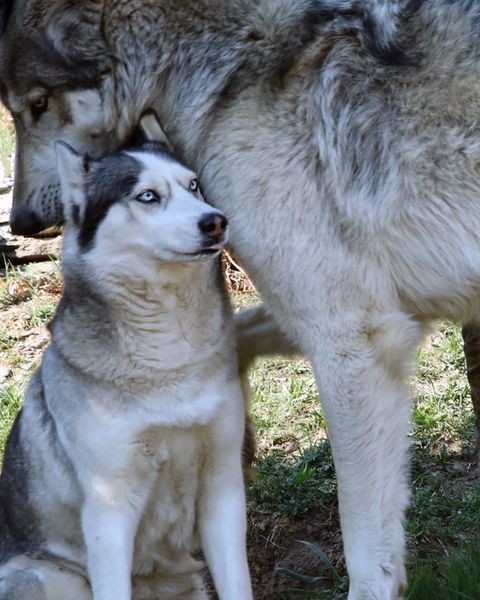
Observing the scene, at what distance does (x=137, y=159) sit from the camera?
3887 millimetres

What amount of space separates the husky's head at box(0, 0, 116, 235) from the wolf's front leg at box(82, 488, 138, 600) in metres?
1.15

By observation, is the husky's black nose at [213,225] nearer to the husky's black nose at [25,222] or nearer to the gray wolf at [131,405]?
the gray wolf at [131,405]

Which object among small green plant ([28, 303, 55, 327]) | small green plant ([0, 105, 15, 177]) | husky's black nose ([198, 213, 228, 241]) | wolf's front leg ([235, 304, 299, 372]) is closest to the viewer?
husky's black nose ([198, 213, 228, 241])

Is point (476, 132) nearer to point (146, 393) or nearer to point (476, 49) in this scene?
point (476, 49)

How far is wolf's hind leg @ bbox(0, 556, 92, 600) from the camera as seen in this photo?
4031mm

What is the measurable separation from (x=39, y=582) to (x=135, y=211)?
1408 mm

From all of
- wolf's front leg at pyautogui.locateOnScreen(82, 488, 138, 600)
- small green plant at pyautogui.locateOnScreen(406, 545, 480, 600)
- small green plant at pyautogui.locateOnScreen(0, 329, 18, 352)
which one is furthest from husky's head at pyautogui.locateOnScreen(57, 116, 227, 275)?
small green plant at pyautogui.locateOnScreen(0, 329, 18, 352)

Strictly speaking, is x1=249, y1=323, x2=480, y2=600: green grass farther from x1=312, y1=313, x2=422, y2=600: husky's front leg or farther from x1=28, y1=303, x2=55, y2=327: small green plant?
x1=28, y1=303, x2=55, y2=327: small green plant

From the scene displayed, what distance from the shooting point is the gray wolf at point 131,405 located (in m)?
3.81

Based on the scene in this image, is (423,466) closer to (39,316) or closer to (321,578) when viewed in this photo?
(321,578)

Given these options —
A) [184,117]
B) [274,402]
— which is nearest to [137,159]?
[184,117]

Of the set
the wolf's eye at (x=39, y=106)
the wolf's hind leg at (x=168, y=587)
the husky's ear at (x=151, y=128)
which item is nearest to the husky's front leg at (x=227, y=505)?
the wolf's hind leg at (x=168, y=587)

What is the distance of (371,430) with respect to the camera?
12.5 feet

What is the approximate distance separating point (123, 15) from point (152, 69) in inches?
8.6
